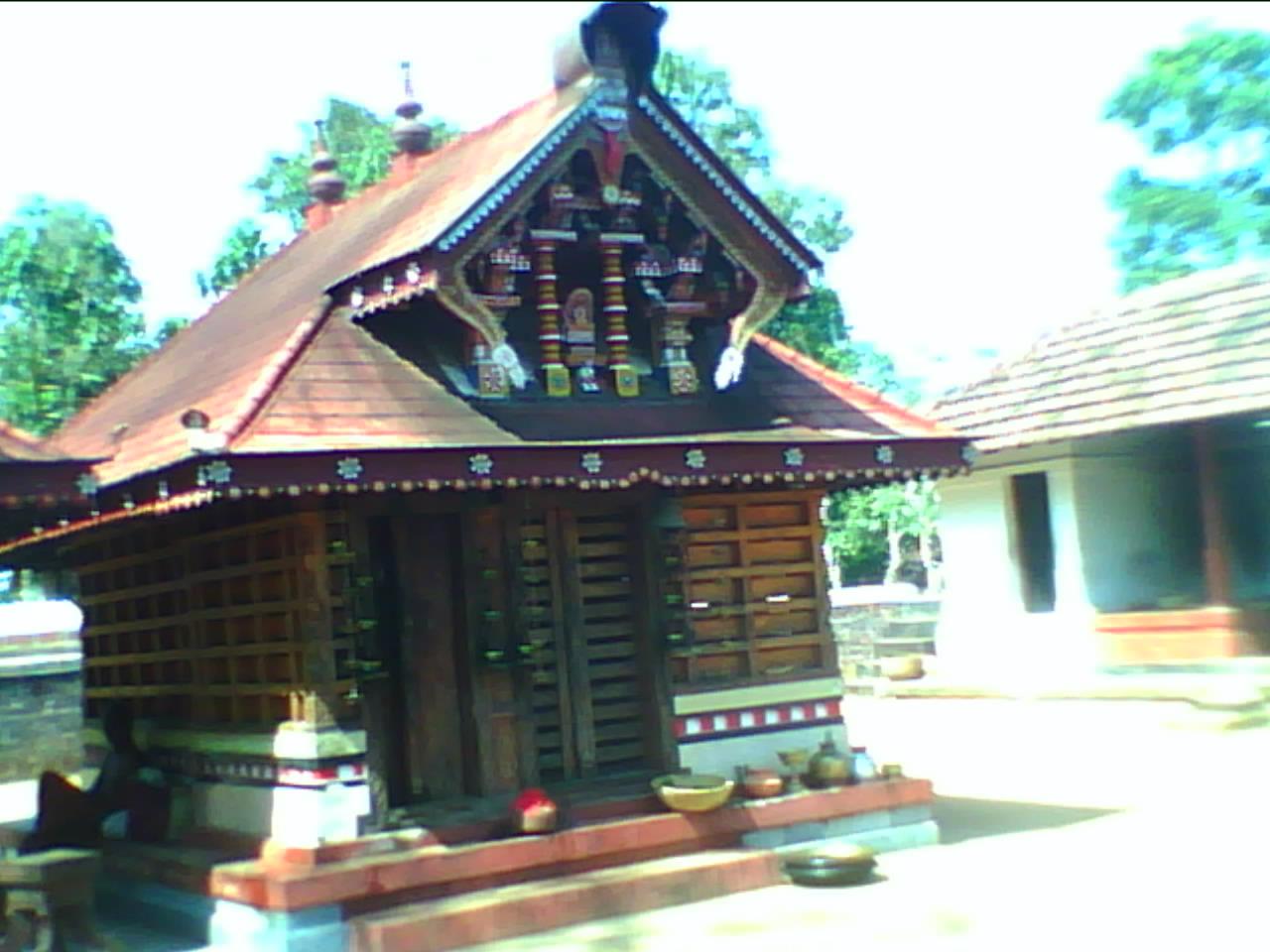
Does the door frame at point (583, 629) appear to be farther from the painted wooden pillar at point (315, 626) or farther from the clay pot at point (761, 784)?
the painted wooden pillar at point (315, 626)

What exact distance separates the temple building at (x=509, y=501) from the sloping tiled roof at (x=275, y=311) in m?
0.06

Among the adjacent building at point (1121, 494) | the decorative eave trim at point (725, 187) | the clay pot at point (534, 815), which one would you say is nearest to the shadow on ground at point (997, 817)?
the clay pot at point (534, 815)

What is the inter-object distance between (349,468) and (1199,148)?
3667 centimetres

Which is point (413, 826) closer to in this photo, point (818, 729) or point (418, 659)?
point (418, 659)

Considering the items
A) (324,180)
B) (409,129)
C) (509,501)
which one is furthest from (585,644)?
(324,180)

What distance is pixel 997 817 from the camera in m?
12.0

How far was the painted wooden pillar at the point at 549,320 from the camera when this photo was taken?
10469 millimetres

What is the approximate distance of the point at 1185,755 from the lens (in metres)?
14.4

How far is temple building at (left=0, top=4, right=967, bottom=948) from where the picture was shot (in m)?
9.43

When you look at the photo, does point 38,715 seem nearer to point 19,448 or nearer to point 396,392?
point 396,392

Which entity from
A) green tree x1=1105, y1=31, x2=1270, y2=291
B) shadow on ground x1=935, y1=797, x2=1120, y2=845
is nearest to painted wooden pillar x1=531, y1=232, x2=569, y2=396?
shadow on ground x1=935, y1=797, x2=1120, y2=845

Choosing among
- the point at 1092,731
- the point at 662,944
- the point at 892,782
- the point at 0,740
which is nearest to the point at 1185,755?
the point at 1092,731

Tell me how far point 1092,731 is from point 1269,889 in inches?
309

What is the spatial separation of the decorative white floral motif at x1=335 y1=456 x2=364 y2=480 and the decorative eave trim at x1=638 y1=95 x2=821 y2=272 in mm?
3342
